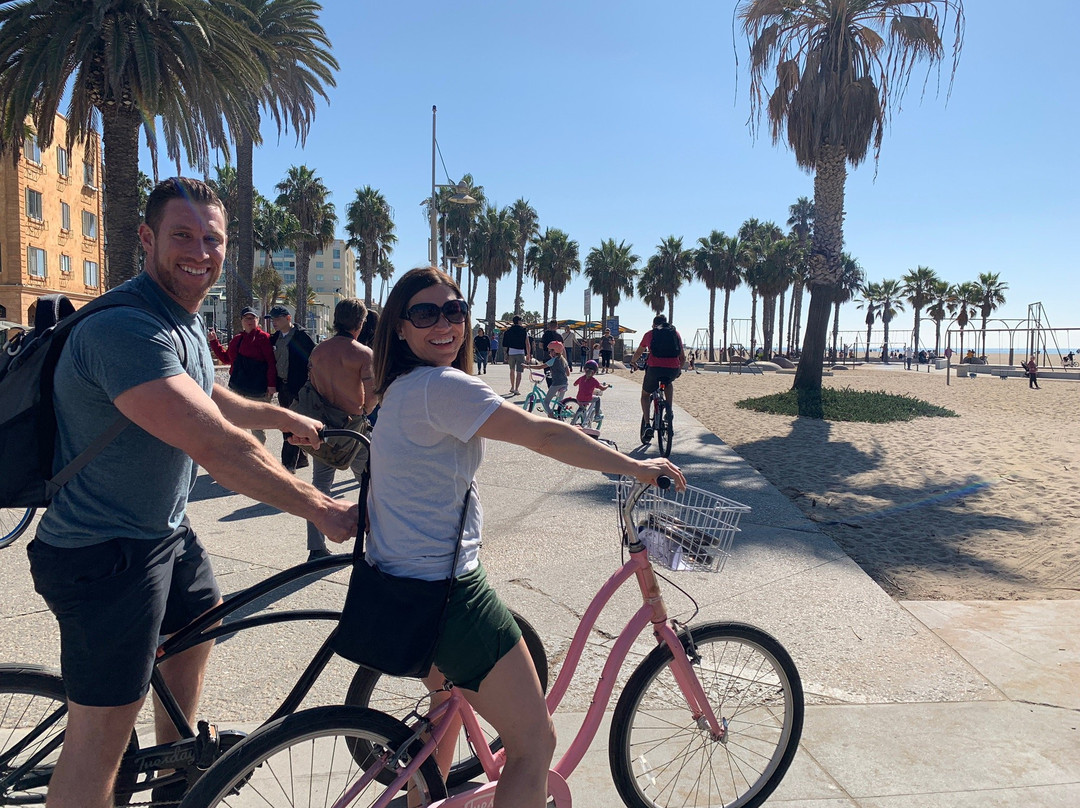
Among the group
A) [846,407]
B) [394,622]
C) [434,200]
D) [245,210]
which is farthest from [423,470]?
[434,200]

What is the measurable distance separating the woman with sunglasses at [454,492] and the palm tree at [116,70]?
42.4 feet

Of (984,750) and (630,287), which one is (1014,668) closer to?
(984,750)

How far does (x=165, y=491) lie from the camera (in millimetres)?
1928

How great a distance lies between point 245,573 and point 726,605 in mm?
3066

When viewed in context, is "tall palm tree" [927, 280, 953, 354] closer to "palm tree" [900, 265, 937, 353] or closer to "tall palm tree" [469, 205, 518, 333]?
"palm tree" [900, 265, 937, 353]

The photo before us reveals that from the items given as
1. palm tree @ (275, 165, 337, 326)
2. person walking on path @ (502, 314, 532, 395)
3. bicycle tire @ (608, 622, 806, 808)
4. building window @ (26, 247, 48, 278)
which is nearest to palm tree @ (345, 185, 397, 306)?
palm tree @ (275, 165, 337, 326)

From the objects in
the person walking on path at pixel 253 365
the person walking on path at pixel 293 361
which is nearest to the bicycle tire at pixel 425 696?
the person walking on path at pixel 293 361

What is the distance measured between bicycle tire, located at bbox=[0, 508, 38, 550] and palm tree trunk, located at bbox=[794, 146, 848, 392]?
1622 cm

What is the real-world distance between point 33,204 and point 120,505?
46259 mm

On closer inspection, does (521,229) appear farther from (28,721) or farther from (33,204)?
(28,721)

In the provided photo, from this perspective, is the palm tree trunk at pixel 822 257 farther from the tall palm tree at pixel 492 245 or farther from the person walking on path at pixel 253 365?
the tall palm tree at pixel 492 245

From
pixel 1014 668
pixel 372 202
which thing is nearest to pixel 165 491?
pixel 1014 668

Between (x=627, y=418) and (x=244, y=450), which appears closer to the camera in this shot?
(x=244, y=450)

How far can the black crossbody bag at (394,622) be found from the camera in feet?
6.02
